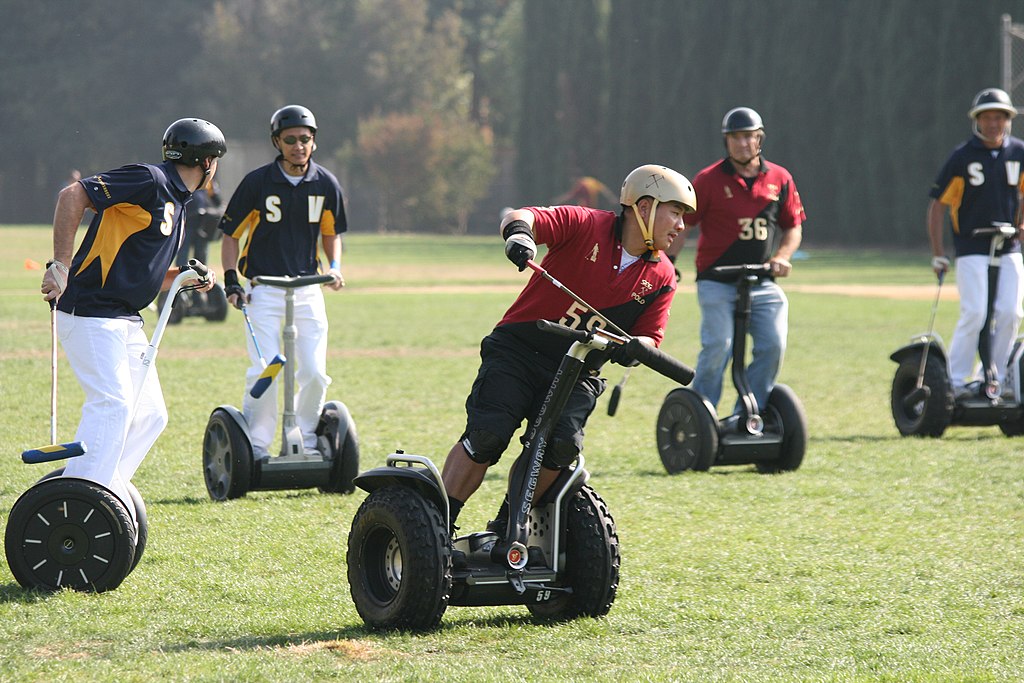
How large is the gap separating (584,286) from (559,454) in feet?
2.15

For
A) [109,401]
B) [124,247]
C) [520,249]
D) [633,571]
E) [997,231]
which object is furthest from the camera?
[997,231]

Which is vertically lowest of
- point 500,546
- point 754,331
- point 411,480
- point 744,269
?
point 500,546

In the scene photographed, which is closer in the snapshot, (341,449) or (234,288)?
→ (234,288)

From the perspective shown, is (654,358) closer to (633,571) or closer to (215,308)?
(633,571)

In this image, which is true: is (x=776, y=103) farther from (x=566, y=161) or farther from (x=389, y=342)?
(x=389, y=342)

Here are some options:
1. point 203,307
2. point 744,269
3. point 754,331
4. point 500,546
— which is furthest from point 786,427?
point 203,307

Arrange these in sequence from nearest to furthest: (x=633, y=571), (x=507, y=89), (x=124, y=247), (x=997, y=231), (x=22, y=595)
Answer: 1. (x=22, y=595)
2. (x=124, y=247)
3. (x=633, y=571)
4. (x=997, y=231)
5. (x=507, y=89)

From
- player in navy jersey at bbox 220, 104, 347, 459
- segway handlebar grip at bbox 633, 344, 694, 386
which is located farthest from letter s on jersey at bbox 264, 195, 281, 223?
segway handlebar grip at bbox 633, 344, 694, 386

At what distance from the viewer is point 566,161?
2386 inches

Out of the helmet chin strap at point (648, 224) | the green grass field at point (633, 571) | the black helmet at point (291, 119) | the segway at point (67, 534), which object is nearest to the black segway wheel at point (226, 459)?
the green grass field at point (633, 571)

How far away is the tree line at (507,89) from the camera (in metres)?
42.6

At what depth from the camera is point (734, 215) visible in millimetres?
9430

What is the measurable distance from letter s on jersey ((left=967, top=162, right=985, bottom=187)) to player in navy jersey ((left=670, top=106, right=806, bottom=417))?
190 cm

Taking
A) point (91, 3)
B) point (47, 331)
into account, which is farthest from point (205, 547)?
point (91, 3)
